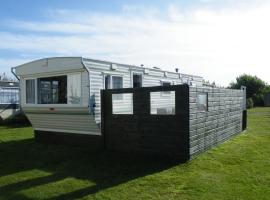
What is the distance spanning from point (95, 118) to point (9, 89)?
13.8 m

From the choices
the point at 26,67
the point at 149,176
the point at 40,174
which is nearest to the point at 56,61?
the point at 26,67

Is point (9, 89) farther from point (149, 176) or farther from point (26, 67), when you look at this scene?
point (149, 176)

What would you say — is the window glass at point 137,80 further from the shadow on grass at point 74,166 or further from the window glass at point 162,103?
the shadow on grass at point 74,166

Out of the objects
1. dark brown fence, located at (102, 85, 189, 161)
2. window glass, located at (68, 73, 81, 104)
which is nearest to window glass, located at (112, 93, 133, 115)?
dark brown fence, located at (102, 85, 189, 161)

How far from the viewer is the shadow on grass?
20.1 ft

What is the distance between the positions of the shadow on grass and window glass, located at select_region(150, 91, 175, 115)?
1146 millimetres

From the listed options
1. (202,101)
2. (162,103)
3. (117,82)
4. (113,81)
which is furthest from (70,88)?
(202,101)

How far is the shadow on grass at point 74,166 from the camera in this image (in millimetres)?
6117

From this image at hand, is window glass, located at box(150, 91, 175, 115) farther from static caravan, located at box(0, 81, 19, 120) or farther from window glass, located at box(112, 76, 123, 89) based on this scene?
static caravan, located at box(0, 81, 19, 120)

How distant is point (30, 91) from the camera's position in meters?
10.9

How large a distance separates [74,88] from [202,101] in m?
3.53

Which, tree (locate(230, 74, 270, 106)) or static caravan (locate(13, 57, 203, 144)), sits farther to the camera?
tree (locate(230, 74, 270, 106))

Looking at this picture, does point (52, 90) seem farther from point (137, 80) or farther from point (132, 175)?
point (132, 175)

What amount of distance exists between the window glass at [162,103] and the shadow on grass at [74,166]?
3.76ft
